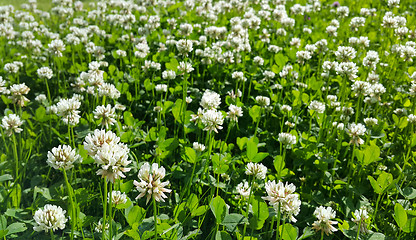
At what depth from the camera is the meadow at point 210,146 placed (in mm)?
1763

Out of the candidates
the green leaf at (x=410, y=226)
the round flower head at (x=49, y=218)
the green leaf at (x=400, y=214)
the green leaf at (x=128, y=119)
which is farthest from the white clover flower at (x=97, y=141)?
the green leaf at (x=410, y=226)

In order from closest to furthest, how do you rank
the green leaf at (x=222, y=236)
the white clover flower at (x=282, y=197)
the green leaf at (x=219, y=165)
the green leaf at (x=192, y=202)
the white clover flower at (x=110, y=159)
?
1. the white clover flower at (x=110, y=159)
2. the white clover flower at (x=282, y=197)
3. the green leaf at (x=222, y=236)
4. the green leaf at (x=192, y=202)
5. the green leaf at (x=219, y=165)

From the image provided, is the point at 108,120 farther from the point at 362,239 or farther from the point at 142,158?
the point at 362,239

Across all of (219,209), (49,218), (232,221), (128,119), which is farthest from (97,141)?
(128,119)

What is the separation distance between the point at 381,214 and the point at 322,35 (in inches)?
103

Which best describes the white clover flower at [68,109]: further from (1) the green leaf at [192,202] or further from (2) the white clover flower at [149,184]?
(2) the white clover flower at [149,184]

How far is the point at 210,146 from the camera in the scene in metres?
2.10

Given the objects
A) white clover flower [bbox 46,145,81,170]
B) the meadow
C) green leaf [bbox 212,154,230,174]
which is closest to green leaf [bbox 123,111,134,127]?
the meadow

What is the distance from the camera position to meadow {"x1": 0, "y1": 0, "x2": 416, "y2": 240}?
1.76m

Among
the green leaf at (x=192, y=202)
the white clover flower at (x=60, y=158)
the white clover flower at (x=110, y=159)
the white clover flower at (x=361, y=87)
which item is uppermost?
the white clover flower at (x=110, y=159)

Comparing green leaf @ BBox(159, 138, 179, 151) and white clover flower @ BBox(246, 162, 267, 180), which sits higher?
white clover flower @ BBox(246, 162, 267, 180)

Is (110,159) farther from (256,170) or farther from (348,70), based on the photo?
(348,70)

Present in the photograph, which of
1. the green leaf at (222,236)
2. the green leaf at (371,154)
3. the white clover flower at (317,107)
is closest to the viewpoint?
the green leaf at (222,236)

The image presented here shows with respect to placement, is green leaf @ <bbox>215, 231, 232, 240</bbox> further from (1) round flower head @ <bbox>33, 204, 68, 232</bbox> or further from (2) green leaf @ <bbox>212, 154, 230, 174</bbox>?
Result: (1) round flower head @ <bbox>33, 204, 68, 232</bbox>
